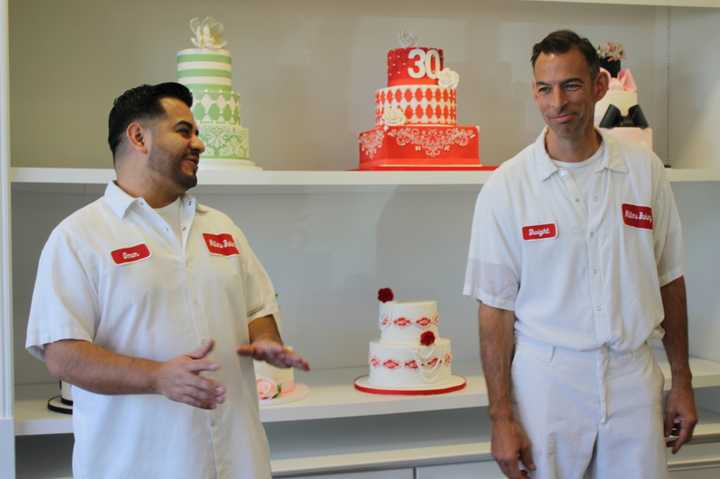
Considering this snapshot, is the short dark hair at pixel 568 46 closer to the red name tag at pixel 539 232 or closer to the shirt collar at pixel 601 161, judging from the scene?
the shirt collar at pixel 601 161

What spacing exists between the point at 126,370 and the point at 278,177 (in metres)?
0.88

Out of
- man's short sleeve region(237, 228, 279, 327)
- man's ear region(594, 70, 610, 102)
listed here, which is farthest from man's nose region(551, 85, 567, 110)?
man's short sleeve region(237, 228, 279, 327)

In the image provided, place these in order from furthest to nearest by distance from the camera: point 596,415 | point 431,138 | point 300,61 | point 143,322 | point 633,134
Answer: point 300,61 → point 633,134 → point 431,138 → point 596,415 → point 143,322

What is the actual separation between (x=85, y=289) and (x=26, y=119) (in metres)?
1.16

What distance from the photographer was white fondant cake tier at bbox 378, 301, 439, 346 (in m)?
2.37

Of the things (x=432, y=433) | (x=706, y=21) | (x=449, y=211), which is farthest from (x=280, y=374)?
(x=706, y=21)

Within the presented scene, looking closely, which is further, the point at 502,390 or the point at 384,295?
the point at 384,295

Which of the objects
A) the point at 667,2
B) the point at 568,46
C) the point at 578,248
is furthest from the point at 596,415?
the point at 667,2

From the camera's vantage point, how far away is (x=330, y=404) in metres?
2.26

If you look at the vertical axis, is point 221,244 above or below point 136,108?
below

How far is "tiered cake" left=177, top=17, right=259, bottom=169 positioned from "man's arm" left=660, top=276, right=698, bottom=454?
0.99 metres

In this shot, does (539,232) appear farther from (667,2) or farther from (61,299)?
(667,2)

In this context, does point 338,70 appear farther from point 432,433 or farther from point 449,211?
point 432,433

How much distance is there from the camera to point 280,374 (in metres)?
2.34
